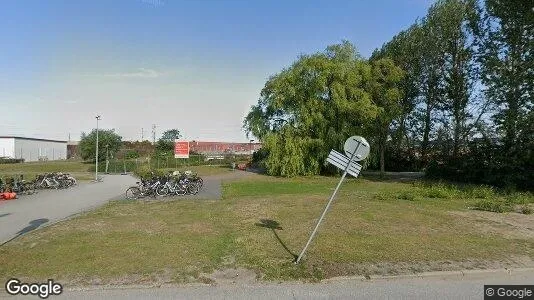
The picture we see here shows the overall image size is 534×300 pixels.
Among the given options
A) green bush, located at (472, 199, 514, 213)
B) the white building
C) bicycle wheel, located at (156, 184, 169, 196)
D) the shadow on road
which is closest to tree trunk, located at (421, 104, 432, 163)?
green bush, located at (472, 199, 514, 213)

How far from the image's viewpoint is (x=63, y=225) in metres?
9.41

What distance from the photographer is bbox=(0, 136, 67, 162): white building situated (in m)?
62.6

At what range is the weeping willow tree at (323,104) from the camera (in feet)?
89.8

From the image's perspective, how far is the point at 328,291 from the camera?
5199 millimetres

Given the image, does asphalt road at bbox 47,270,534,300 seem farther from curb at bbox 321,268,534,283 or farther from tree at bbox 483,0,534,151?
tree at bbox 483,0,534,151

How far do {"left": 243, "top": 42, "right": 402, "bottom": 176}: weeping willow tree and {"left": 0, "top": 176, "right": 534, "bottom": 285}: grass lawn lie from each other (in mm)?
15839

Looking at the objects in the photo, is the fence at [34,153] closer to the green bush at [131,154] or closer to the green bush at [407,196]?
the green bush at [131,154]

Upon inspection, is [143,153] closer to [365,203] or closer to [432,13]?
[432,13]

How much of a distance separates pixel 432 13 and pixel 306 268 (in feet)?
98.5

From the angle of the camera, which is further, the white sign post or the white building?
the white building

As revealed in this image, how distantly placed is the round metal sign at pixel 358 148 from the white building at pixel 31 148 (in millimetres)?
70899

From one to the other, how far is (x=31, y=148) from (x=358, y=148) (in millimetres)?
76528

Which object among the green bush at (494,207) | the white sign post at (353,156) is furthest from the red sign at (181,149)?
the white sign post at (353,156)

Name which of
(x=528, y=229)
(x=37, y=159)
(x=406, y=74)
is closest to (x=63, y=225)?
(x=528, y=229)
